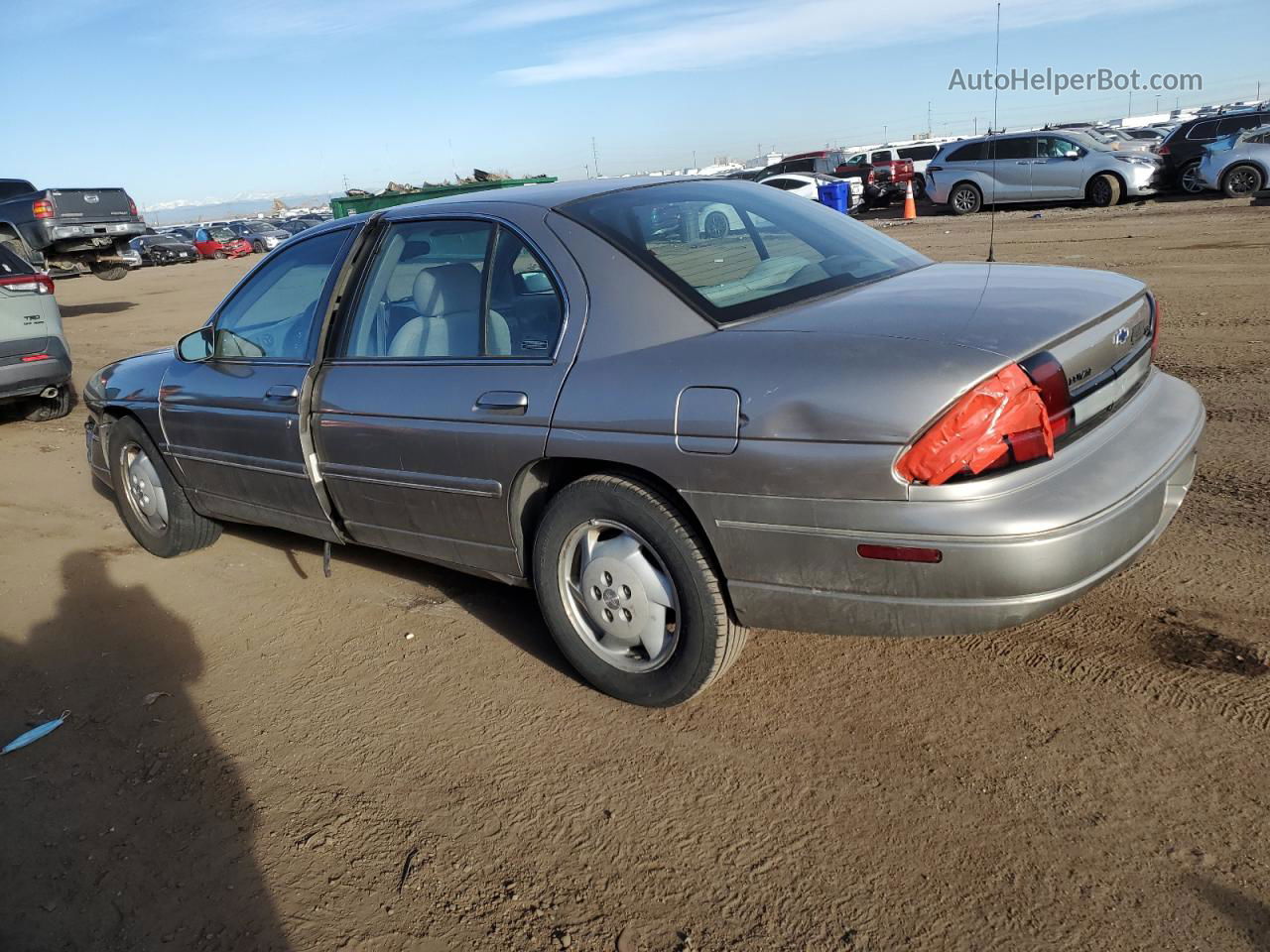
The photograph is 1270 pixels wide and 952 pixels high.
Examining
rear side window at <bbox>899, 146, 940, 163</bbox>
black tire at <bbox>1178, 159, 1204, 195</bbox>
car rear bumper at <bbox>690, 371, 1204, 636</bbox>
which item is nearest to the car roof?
car rear bumper at <bbox>690, 371, 1204, 636</bbox>

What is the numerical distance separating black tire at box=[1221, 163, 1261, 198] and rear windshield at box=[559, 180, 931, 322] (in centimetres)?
1771

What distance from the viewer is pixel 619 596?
122 inches

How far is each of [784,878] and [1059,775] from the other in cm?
81

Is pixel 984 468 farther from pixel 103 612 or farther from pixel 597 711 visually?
pixel 103 612

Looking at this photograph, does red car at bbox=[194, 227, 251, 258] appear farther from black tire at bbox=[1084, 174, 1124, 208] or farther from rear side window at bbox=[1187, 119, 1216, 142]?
rear side window at bbox=[1187, 119, 1216, 142]

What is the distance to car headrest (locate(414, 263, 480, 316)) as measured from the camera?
3.55 meters

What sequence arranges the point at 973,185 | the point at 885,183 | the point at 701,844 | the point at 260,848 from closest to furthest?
1. the point at 701,844
2. the point at 260,848
3. the point at 973,185
4. the point at 885,183

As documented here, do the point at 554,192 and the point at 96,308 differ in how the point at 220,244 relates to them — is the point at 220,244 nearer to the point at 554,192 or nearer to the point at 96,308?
the point at 96,308

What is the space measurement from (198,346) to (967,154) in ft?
66.2

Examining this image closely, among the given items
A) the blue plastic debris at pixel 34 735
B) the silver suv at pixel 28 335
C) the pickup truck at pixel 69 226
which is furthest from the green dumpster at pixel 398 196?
the blue plastic debris at pixel 34 735

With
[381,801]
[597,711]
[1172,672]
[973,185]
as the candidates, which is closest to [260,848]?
[381,801]

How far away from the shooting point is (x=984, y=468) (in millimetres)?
2439

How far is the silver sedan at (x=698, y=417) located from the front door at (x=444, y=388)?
0.04 feet

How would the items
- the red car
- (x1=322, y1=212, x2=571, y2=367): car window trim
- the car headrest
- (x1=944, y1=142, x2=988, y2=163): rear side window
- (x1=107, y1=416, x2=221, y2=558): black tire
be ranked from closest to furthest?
(x1=322, y1=212, x2=571, y2=367): car window trim < the car headrest < (x1=107, y1=416, x2=221, y2=558): black tire < (x1=944, y1=142, x2=988, y2=163): rear side window < the red car
